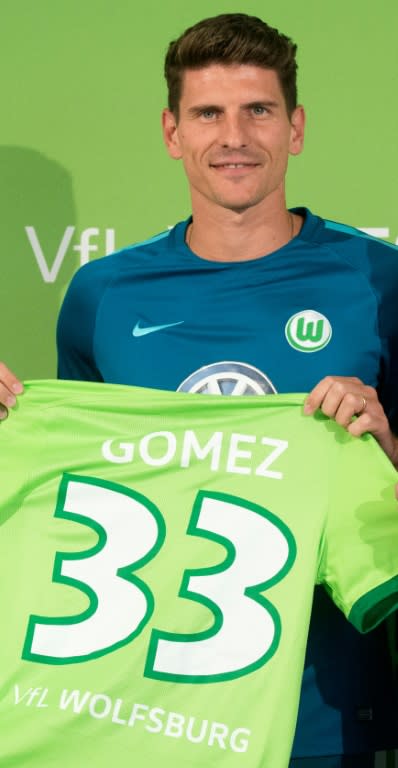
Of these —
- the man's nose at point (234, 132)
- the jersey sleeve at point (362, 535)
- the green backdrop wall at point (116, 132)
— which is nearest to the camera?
the jersey sleeve at point (362, 535)

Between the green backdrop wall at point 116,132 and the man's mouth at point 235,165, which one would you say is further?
the green backdrop wall at point 116,132

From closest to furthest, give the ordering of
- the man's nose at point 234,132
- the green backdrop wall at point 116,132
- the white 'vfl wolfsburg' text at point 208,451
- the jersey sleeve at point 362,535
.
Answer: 1. the jersey sleeve at point 362,535
2. the white 'vfl wolfsburg' text at point 208,451
3. the man's nose at point 234,132
4. the green backdrop wall at point 116,132

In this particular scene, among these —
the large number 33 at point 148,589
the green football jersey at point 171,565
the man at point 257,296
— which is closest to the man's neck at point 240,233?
the man at point 257,296

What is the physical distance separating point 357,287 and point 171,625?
1.65 feet

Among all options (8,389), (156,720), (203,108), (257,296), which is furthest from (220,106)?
(156,720)

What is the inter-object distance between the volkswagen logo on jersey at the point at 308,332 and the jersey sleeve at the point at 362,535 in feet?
0.53

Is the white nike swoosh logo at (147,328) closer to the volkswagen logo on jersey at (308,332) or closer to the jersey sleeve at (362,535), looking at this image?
the volkswagen logo on jersey at (308,332)

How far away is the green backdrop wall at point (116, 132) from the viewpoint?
205 centimetres

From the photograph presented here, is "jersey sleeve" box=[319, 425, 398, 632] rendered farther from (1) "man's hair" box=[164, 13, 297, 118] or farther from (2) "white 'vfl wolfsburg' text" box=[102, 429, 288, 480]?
(1) "man's hair" box=[164, 13, 297, 118]

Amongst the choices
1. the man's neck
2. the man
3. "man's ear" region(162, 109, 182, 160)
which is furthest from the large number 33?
"man's ear" region(162, 109, 182, 160)

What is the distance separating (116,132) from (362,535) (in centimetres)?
99

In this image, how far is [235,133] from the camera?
62.4 inches

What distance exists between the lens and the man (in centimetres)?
151

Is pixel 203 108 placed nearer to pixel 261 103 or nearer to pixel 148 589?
pixel 261 103
